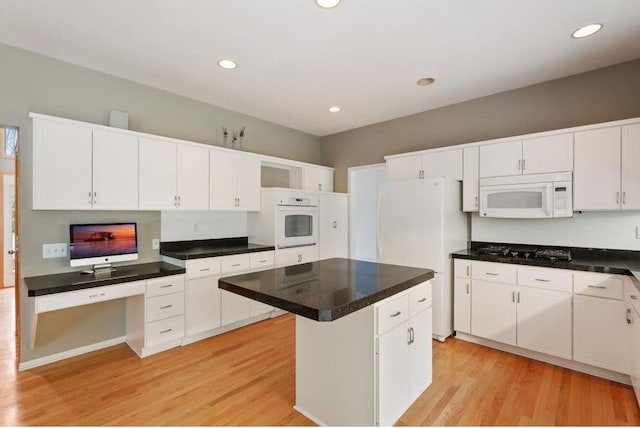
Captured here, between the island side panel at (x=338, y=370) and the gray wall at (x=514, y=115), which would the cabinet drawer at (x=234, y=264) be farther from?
the gray wall at (x=514, y=115)

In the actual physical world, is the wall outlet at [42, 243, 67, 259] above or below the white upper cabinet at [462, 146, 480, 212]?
below

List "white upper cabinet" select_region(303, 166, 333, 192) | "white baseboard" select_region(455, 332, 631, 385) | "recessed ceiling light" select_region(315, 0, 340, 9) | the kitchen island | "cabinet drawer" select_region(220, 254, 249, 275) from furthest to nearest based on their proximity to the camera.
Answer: "white upper cabinet" select_region(303, 166, 333, 192) < "cabinet drawer" select_region(220, 254, 249, 275) < "white baseboard" select_region(455, 332, 631, 385) < "recessed ceiling light" select_region(315, 0, 340, 9) < the kitchen island

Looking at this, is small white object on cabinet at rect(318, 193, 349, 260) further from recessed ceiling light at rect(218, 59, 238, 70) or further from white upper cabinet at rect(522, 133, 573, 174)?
white upper cabinet at rect(522, 133, 573, 174)

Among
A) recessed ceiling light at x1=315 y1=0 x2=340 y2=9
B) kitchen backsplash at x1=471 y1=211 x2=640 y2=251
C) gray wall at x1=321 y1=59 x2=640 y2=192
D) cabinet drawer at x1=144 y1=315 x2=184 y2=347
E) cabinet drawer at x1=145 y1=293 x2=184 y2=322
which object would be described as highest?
recessed ceiling light at x1=315 y1=0 x2=340 y2=9

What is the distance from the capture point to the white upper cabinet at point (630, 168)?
2506mm

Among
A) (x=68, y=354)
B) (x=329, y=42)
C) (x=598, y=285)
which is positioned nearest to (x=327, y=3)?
(x=329, y=42)

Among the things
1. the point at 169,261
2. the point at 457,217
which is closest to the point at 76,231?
the point at 169,261

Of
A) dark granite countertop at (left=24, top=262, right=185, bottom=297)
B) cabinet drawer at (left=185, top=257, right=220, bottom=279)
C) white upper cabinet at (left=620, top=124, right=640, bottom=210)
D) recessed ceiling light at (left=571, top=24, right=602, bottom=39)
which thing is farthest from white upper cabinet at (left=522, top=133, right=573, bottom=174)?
dark granite countertop at (left=24, top=262, right=185, bottom=297)

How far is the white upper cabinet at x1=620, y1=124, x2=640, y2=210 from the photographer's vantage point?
2506 millimetres

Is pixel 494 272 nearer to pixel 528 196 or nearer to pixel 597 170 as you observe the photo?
pixel 528 196

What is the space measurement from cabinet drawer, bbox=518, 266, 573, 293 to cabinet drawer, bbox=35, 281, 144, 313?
3.50 metres

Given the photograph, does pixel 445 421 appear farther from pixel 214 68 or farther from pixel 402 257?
pixel 214 68

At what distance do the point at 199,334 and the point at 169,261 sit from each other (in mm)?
850

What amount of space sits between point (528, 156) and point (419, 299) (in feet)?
6.41
